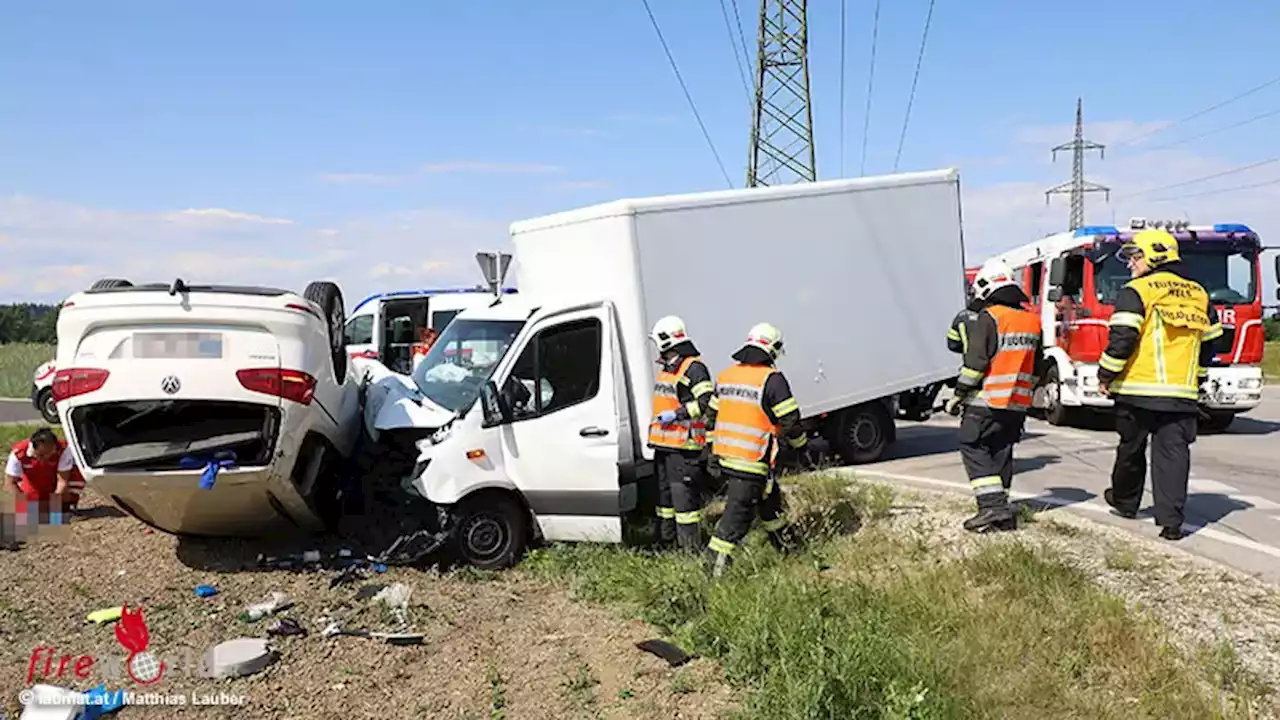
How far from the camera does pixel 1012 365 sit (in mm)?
6629

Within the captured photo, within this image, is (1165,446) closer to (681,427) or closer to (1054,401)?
(681,427)

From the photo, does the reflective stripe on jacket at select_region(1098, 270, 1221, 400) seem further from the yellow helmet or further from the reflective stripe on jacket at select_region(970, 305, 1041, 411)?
the reflective stripe on jacket at select_region(970, 305, 1041, 411)

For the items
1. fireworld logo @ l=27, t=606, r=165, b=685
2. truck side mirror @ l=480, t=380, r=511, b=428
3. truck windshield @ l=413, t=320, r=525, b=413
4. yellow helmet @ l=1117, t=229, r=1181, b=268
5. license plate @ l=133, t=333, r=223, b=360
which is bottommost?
fireworld logo @ l=27, t=606, r=165, b=685

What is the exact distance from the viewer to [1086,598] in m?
5.09

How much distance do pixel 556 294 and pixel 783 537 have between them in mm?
2746

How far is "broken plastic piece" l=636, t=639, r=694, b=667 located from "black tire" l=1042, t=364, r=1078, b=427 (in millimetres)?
9836

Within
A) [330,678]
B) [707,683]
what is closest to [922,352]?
[707,683]

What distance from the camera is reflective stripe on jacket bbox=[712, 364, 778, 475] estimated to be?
20.1 feet

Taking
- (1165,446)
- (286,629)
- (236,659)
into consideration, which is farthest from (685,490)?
(1165,446)

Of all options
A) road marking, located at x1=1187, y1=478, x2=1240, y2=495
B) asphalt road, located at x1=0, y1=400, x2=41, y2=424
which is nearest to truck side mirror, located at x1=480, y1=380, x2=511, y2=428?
road marking, located at x1=1187, y1=478, x2=1240, y2=495

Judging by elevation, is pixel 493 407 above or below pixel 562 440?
above

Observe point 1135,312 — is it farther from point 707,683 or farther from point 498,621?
point 498,621

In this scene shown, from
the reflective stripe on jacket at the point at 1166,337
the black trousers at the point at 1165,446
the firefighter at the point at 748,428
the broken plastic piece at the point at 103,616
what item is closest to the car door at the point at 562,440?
the firefighter at the point at 748,428

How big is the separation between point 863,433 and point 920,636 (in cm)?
589
